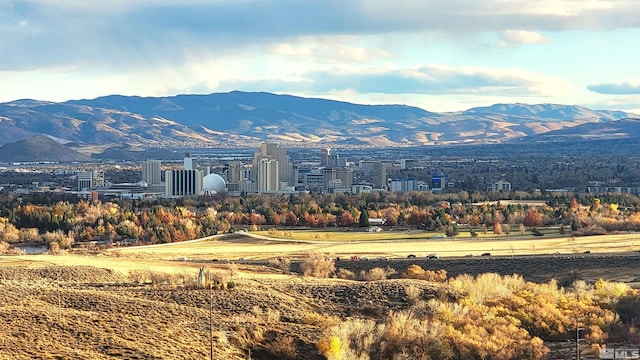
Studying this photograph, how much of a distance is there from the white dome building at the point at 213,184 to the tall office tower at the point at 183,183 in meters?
3.50

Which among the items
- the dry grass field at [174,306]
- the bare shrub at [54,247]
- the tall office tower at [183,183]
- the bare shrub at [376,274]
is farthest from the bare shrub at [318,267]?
the tall office tower at [183,183]

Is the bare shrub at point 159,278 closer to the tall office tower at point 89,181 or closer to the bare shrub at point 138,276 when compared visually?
the bare shrub at point 138,276

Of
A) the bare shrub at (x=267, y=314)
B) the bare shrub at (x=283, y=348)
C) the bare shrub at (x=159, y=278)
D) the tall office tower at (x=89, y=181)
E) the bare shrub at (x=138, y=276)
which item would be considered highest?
the bare shrub at (x=159, y=278)

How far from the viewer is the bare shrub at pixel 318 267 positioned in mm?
65000

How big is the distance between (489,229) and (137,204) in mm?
46005

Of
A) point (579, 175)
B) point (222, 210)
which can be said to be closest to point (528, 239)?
point (222, 210)

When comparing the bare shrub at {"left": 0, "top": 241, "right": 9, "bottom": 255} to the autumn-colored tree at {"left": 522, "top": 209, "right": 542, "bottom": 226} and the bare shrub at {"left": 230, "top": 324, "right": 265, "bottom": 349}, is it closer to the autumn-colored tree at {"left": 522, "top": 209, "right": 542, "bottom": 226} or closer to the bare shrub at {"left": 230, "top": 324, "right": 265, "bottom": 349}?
the bare shrub at {"left": 230, "top": 324, "right": 265, "bottom": 349}

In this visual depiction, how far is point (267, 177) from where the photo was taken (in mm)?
189875

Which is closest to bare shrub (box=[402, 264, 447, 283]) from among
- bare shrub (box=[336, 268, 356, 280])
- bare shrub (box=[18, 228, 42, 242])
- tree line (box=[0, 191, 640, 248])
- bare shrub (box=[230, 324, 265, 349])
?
bare shrub (box=[336, 268, 356, 280])

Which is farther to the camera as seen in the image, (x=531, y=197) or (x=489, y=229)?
(x=531, y=197)

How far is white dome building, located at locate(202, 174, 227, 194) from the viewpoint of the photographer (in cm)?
17761

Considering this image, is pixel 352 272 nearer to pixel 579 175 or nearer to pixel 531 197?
pixel 531 197

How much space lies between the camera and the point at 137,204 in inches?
4966

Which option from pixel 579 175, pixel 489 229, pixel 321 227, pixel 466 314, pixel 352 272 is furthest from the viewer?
pixel 579 175
